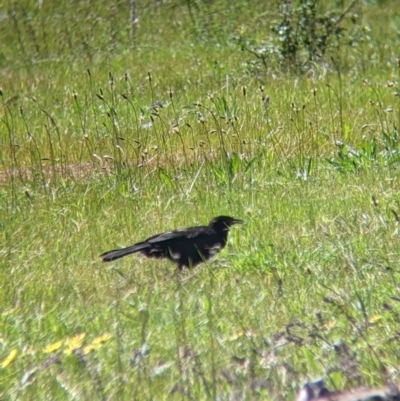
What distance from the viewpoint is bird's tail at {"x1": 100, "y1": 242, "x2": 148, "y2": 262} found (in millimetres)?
5137

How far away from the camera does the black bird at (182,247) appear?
517cm

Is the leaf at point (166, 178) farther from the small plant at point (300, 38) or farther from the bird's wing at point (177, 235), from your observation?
the small plant at point (300, 38)

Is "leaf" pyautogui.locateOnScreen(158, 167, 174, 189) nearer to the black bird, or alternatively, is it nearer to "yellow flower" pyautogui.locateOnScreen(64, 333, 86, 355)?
the black bird

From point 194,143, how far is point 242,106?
1.20 m

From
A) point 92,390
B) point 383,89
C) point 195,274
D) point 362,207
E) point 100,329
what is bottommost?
point 383,89

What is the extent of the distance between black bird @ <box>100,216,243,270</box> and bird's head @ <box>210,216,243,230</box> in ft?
0.22

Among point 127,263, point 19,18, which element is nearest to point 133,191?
point 127,263

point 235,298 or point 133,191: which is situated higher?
point 235,298

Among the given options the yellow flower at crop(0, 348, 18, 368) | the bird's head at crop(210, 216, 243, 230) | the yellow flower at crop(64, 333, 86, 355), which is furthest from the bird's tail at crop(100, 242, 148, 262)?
the yellow flower at crop(0, 348, 18, 368)

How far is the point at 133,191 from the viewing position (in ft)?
22.2

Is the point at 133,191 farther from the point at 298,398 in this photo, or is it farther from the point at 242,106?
the point at 298,398

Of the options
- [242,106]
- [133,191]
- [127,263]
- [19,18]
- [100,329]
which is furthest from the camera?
[19,18]

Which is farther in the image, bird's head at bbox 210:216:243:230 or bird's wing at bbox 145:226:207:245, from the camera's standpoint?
bird's head at bbox 210:216:243:230

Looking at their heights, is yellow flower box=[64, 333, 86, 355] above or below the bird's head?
above
